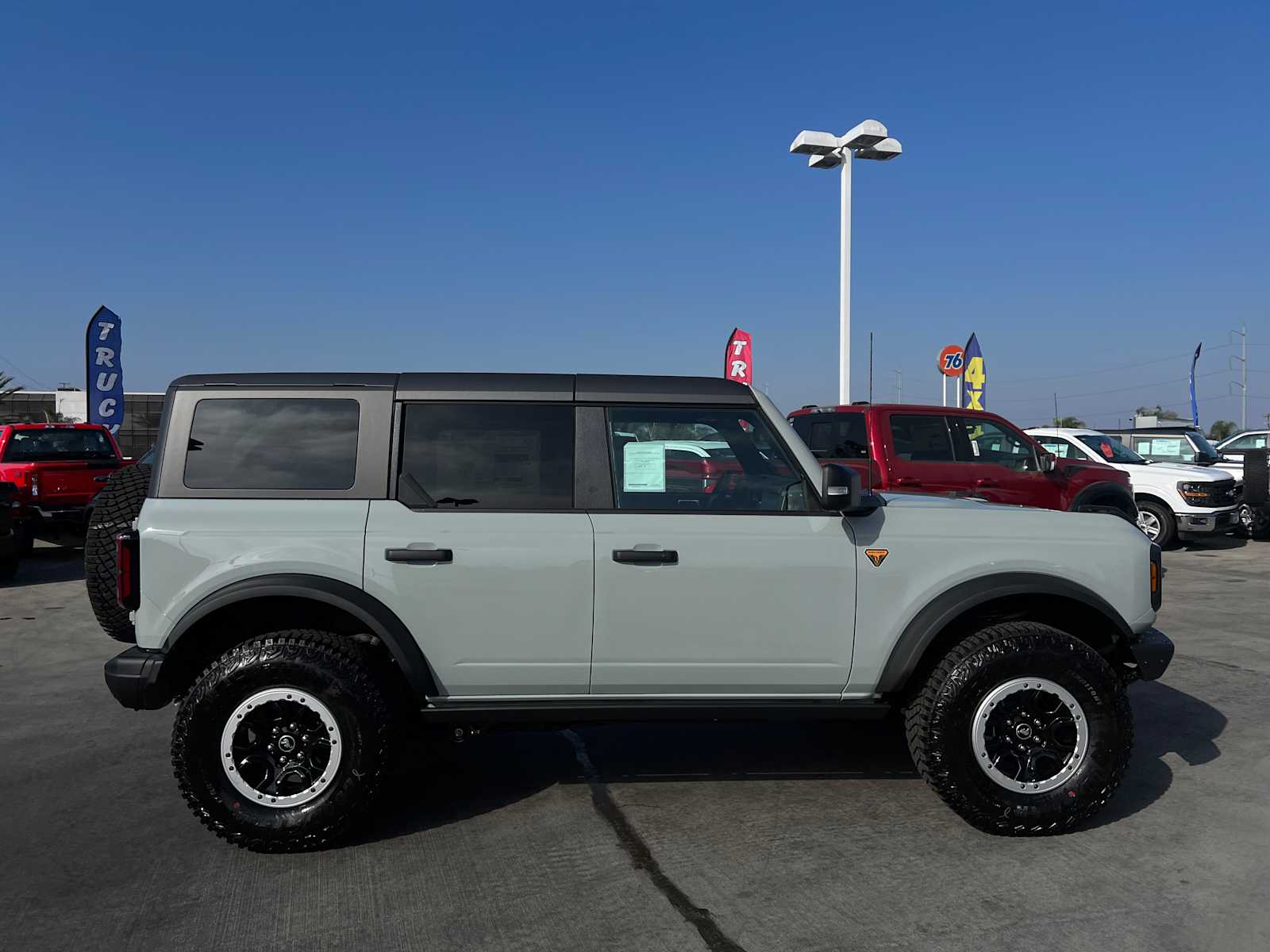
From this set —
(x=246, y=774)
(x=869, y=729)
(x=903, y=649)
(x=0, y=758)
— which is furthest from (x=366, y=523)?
(x=869, y=729)

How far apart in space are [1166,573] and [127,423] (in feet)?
91.5

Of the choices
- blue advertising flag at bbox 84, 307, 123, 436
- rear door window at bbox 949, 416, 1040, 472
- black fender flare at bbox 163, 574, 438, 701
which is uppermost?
blue advertising flag at bbox 84, 307, 123, 436

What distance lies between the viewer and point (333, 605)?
13.2ft

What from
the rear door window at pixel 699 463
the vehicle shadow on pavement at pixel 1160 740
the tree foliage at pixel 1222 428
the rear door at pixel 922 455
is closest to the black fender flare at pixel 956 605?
the rear door window at pixel 699 463

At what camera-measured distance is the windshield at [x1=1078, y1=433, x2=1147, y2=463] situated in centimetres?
1548

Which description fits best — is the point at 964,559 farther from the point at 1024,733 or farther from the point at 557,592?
the point at 557,592

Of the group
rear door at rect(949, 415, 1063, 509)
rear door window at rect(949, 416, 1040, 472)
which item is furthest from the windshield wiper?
rear door window at rect(949, 416, 1040, 472)

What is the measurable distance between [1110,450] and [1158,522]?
1369 millimetres

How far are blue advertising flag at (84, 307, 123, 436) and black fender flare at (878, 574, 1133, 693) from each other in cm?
2223

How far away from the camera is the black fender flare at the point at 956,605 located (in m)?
4.09

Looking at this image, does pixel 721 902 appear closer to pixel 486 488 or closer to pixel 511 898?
pixel 511 898

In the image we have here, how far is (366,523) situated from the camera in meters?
4.05

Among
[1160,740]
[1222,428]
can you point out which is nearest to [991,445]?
[1160,740]

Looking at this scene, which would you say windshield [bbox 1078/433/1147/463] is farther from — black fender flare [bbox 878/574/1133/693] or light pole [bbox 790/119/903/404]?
black fender flare [bbox 878/574/1133/693]
